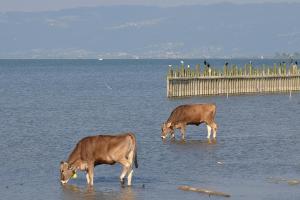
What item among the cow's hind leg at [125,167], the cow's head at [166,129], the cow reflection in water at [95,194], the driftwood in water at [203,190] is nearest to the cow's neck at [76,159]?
the cow reflection in water at [95,194]

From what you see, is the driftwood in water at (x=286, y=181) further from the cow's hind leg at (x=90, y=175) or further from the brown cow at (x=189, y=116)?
the brown cow at (x=189, y=116)

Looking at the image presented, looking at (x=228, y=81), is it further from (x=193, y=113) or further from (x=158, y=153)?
(x=158, y=153)

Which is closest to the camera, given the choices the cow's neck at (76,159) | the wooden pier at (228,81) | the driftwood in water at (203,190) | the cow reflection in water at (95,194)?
the driftwood in water at (203,190)

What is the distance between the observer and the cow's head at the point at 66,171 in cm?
2916

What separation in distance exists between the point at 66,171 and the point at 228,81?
55213 mm

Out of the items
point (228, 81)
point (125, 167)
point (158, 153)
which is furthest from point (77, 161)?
point (228, 81)

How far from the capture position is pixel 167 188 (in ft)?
95.5

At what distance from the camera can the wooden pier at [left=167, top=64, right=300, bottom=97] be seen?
78.4 metres

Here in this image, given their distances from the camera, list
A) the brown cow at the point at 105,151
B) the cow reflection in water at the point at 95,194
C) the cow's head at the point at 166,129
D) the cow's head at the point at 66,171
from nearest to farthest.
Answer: the cow reflection in water at the point at 95,194, the brown cow at the point at 105,151, the cow's head at the point at 66,171, the cow's head at the point at 166,129

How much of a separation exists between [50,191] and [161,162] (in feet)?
23.9

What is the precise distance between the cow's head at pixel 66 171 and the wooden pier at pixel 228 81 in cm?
4688

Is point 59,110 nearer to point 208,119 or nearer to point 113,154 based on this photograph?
point 208,119

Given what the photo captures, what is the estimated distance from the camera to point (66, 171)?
2936 cm

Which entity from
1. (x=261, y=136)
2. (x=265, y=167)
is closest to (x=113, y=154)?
(x=265, y=167)
